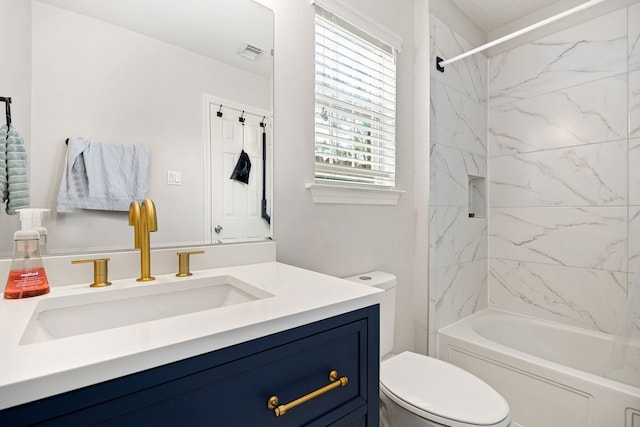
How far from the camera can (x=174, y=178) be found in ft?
3.44

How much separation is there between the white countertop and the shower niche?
1.94m

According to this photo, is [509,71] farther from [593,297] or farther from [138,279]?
[138,279]

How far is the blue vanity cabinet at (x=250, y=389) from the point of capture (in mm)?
440

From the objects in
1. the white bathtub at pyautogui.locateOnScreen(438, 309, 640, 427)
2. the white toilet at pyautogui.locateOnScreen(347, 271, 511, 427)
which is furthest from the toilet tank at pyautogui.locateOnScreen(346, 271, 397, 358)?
the white bathtub at pyautogui.locateOnScreen(438, 309, 640, 427)

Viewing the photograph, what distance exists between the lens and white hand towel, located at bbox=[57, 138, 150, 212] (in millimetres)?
881

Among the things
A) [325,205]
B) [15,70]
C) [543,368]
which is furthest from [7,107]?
[543,368]

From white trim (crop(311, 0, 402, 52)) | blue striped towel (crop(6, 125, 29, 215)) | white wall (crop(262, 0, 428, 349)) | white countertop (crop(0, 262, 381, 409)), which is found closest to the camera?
white countertop (crop(0, 262, 381, 409))

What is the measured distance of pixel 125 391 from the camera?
461 mm

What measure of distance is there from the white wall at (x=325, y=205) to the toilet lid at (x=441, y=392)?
448 mm

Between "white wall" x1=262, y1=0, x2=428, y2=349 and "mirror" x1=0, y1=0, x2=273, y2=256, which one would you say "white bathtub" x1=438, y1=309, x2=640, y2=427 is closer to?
"white wall" x1=262, y1=0, x2=428, y2=349

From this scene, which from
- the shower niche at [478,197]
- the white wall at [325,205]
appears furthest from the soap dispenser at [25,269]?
the shower niche at [478,197]

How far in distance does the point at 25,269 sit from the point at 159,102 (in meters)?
0.58

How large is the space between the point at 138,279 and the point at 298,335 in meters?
0.55

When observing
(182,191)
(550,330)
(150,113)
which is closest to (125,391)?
(182,191)
